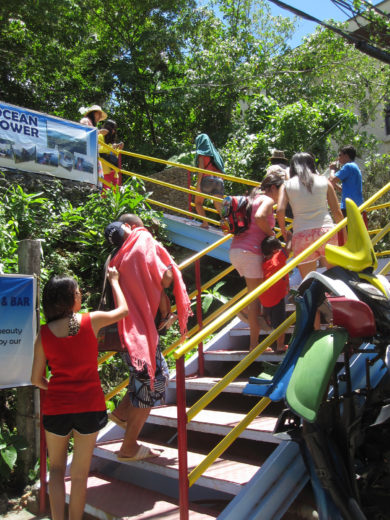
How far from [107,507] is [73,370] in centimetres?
94

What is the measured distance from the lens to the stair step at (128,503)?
2.97m

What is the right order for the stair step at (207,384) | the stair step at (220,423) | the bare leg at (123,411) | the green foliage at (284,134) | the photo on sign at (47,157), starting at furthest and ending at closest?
the green foliage at (284,134)
the photo on sign at (47,157)
the stair step at (207,384)
the bare leg at (123,411)
the stair step at (220,423)

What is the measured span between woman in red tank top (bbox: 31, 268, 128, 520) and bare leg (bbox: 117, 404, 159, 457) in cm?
42

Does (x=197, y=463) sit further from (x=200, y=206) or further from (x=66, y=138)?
(x=66, y=138)

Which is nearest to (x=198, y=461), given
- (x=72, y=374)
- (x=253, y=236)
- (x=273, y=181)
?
(x=72, y=374)

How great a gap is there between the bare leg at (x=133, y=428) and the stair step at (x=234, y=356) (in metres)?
1.12

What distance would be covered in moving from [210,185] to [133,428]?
174 inches

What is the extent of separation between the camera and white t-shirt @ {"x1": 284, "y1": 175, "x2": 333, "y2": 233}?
4207mm

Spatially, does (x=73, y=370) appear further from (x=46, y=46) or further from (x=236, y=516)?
(x=46, y=46)

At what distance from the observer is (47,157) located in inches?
278

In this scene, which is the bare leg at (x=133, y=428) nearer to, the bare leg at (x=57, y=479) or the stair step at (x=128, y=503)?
the stair step at (x=128, y=503)

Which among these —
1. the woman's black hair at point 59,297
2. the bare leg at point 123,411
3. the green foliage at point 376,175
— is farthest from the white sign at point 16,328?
the green foliage at point 376,175

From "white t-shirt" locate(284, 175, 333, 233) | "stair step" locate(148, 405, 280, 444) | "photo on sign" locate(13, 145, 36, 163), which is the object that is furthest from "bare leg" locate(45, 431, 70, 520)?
"photo on sign" locate(13, 145, 36, 163)

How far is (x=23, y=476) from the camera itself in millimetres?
4090
